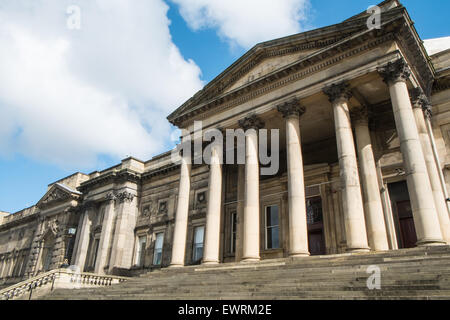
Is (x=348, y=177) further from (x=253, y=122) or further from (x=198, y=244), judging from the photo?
(x=198, y=244)

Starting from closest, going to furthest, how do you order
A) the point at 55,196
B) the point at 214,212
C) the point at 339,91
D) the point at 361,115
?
the point at 339,91
the point at 361,115
the point at 214,212
the point at 55,196

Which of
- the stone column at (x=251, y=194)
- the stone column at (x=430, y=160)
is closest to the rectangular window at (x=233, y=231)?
the stone column at (x=251, y=194)

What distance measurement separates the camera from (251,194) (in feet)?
51.3

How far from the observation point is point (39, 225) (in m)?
33.8

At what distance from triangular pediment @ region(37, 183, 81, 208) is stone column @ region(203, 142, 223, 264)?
1829 centimetres

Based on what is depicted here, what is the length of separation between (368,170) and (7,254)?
4152cm

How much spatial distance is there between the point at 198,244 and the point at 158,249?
3898 mm

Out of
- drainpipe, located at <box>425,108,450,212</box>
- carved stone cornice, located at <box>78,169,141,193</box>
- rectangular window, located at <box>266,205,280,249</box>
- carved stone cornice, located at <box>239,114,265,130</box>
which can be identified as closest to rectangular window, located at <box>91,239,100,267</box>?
carved stone cornice, located at <box>78,169,141,193</box>

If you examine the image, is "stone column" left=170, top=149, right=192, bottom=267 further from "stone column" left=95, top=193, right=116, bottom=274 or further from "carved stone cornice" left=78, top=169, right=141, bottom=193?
"stone column" left=95, top=193, right=116, bottom=274

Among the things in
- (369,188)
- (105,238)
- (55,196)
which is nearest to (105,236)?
(105,238)

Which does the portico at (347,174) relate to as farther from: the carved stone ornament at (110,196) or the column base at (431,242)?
the carved stone ornament at (110,196)

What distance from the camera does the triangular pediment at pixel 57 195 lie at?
3094 centimetres
